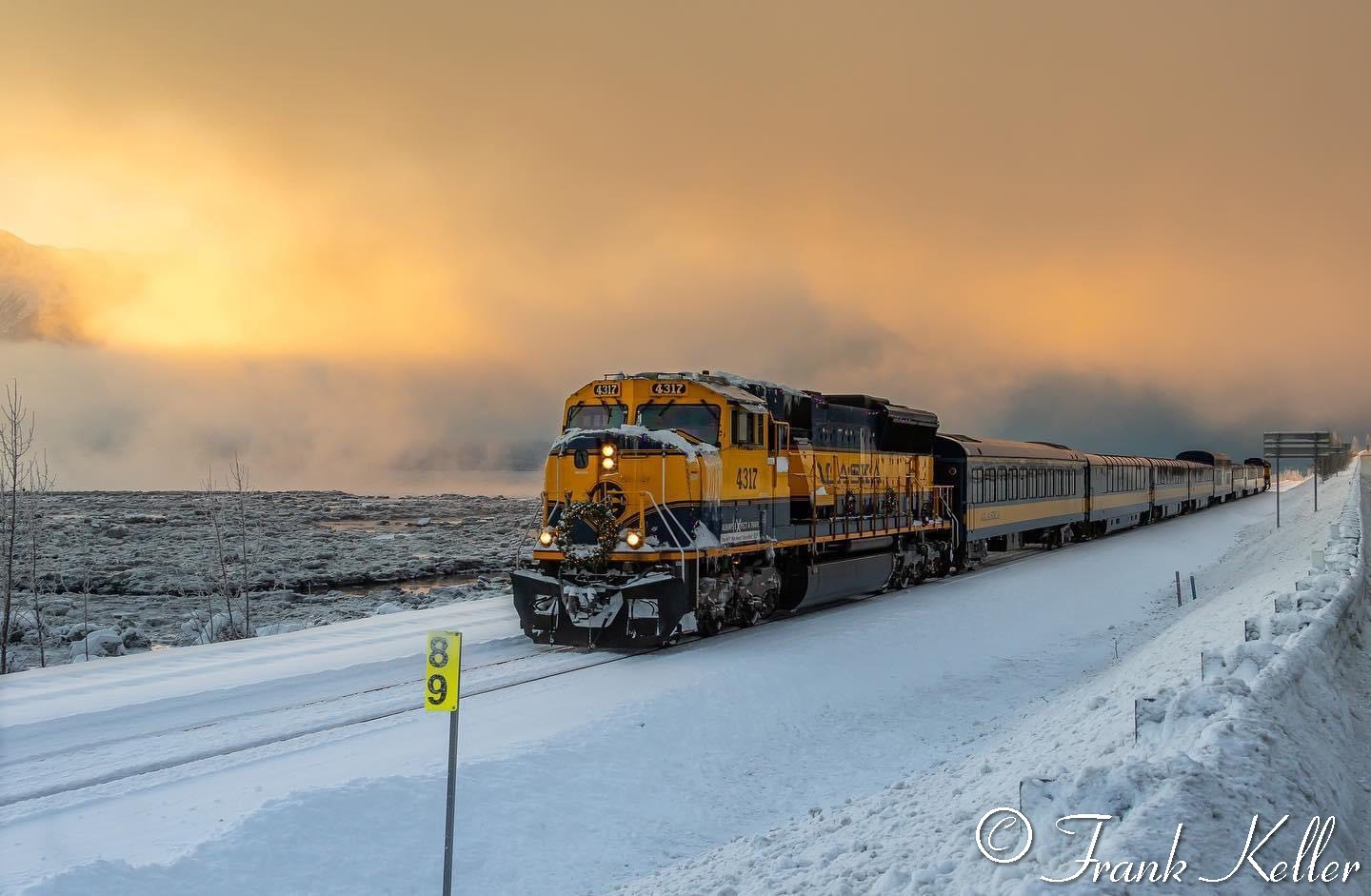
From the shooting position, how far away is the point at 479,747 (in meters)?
8.50

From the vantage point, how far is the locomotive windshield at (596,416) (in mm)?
14148

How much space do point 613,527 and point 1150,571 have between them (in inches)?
705

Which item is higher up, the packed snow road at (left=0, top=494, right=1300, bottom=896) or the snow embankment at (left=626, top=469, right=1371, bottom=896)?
the snow embankment at (left=626, top=469, right=1371, bottom=896)

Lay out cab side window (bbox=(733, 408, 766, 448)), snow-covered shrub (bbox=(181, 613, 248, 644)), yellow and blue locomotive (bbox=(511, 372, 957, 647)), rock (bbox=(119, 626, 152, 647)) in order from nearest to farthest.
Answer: yellow and blue locomotive (bbox=(511, 372, 957, 647)) → cab side window (bbox=(733, 408, 766, 448)) → rock (bbox=(119, 626, 152, 647)) → snow-covered shrub (bbox=(181, 613, 248, 644))

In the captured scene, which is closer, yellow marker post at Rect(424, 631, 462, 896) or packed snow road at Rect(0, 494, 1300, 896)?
yellow marker post at Rect(424, 631, 462, 896)

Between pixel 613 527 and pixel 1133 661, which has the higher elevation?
pixel 613 527

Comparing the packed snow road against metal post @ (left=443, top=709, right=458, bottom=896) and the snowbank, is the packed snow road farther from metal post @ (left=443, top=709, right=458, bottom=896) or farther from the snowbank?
the snowbank

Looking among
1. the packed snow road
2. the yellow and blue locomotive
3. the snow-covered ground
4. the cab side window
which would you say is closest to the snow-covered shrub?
the snow-covered ground

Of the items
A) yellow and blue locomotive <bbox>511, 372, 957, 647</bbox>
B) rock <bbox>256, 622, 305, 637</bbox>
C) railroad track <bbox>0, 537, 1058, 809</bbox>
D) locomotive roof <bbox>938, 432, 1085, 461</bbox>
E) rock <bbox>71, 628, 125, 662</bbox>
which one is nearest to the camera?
railroad track <bbox>0, 537, 1058, 809</bbox>

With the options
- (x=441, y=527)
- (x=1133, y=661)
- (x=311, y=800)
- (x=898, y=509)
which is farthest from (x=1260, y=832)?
(x=441, y=527)

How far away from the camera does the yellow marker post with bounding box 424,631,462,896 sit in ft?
18.6

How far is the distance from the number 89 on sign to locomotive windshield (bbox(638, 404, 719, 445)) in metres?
8.11

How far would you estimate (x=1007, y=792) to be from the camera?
19.6 ft

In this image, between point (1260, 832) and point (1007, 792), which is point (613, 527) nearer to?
point (1007, 792)
